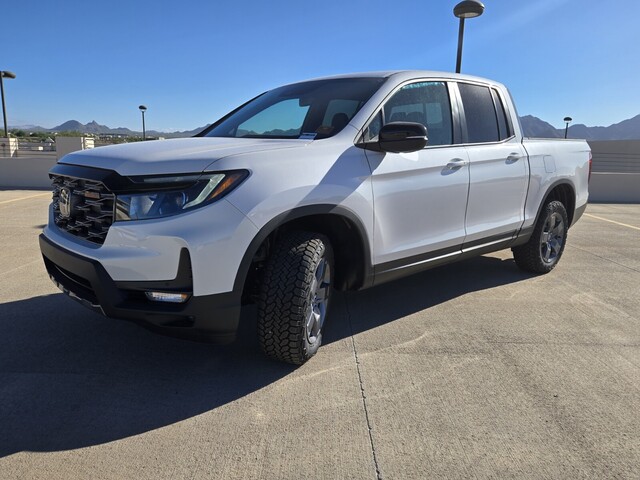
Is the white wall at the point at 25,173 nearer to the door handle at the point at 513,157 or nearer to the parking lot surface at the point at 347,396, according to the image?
the parking lot surface at the point at 347,396

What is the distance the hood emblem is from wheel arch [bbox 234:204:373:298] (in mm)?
1143

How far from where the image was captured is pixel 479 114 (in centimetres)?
434

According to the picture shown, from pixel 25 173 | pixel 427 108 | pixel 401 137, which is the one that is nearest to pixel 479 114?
pixel 427 108

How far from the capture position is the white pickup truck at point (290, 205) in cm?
251

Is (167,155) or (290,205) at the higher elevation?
(167,155)

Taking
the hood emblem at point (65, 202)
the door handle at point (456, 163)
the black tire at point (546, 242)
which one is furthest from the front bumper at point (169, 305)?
the black tire at point (546, 242)

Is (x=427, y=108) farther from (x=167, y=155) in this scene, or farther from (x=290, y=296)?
(x=167, y=155)

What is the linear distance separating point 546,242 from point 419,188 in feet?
8.06

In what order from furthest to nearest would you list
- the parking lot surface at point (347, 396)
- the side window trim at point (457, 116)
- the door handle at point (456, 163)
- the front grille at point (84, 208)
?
the side window trim at point (457, 116), the door handle at point (456, 163), the front grille at point (84, 208), the parking lot surface at point (347, 396)

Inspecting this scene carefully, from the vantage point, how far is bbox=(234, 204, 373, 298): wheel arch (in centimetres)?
266

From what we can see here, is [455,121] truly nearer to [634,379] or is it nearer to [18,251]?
[634,379]

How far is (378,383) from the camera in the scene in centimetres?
289

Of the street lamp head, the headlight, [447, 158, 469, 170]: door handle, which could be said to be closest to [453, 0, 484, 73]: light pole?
the street lamp head

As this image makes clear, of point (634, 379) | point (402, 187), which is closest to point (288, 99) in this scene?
point (402, 187)
